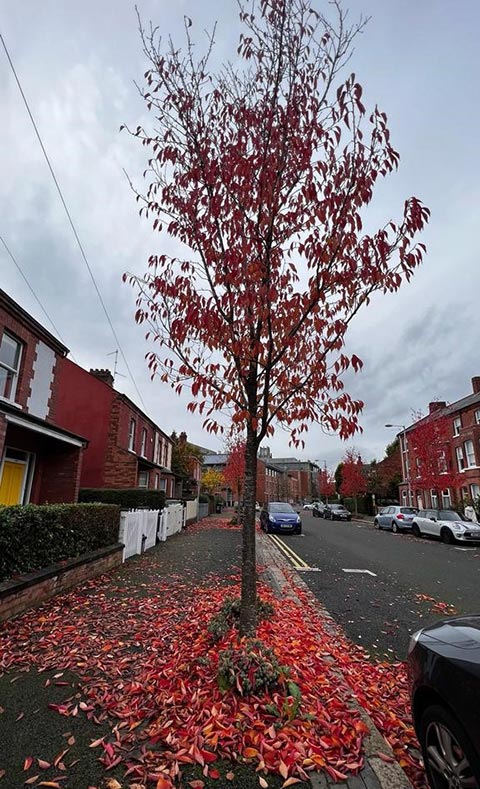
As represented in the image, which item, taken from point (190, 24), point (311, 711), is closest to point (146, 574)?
point (311, 711)

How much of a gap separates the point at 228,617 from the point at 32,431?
7.64 m

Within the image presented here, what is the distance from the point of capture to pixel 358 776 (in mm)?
2600

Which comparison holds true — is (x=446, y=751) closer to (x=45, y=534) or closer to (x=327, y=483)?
(x=45, y=534)

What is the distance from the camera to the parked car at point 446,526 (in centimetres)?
1809

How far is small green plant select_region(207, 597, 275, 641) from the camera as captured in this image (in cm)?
457

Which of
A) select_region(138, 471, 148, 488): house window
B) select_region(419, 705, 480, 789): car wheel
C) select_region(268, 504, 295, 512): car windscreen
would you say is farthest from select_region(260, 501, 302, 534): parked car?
select_region(419, 705, 480, 789): car wheel

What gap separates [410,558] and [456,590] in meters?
4.95

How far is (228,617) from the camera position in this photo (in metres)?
4.93

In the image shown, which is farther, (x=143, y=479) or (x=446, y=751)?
(x=143, y=479)

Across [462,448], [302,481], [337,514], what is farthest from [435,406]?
[302,481]

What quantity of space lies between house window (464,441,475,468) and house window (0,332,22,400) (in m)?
32.0

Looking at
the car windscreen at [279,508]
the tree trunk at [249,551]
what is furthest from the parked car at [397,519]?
the tree trunk at [249,551]

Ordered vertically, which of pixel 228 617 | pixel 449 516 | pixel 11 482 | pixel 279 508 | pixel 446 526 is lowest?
pixel 228 617

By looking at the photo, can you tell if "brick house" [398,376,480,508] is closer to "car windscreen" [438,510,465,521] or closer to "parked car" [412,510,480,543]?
"parked car" [412,510,480,543]
